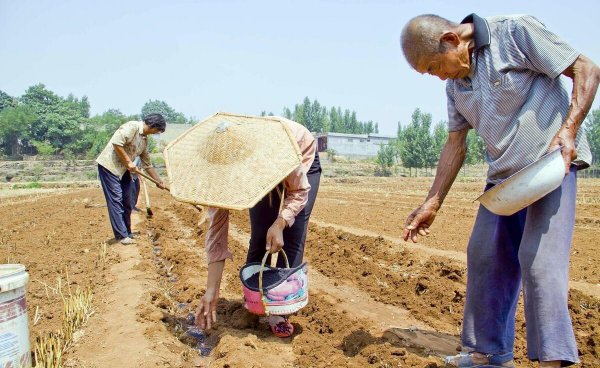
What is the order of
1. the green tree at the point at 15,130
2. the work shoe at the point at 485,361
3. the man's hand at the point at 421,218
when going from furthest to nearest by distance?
the green tree at the point at 15,130
the man's hand at the point at 421,218
the work shoe at the point at 485,361

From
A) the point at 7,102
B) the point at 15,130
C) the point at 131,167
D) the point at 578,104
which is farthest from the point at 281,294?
the point at 7,102

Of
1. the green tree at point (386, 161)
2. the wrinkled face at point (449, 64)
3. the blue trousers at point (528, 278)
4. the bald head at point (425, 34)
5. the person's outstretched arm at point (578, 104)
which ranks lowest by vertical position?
the green tree at point (386, 161)

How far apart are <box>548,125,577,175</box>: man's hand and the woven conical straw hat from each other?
1.29m

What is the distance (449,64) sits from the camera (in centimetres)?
236

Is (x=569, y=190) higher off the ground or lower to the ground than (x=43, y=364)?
higher

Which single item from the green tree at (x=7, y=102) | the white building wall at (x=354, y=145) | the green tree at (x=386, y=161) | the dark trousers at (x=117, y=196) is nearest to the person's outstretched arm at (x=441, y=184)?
the dark trousers at (x=117, y=196)

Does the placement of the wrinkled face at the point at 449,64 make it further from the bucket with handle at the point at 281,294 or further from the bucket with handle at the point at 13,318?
the bucket with handle at the point at 13,318

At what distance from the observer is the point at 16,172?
117 feet

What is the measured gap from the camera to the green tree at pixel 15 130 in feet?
184

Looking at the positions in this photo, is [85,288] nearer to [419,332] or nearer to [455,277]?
[419,332]

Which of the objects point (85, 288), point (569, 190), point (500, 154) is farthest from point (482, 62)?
point (85, 288)

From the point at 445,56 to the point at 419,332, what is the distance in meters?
1.95

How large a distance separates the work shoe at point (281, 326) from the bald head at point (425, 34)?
1.91 metres

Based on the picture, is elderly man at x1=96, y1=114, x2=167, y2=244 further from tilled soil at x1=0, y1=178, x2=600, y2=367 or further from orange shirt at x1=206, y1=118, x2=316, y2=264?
orange shirt at x1=206, y1=118, x2=316, y2=264
